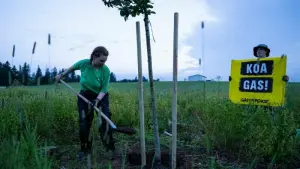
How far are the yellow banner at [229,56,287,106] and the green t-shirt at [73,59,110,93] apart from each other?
8.05 ft

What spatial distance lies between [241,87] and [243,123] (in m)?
3.17

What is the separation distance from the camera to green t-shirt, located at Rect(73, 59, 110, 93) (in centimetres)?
435

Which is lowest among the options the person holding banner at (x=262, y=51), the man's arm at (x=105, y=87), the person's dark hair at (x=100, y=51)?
the man's arm at (x=105, y=87)

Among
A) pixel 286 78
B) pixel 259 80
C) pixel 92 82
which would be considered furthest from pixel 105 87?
pixel 286 78

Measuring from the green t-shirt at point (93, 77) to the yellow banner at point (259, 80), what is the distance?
2.45 meters

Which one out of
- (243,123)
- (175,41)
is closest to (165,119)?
(243,123)

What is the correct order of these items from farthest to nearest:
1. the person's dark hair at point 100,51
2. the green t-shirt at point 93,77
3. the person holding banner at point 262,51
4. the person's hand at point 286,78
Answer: the person holding banner at point 262,51, the person's hand at point 286,78, the green t-shirt at point 93,77, the person's dark hair at point 100,51

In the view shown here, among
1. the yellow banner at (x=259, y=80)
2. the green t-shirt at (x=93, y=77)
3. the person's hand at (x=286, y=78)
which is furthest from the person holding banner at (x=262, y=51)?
the green t-shirt at (x=93, y=77)

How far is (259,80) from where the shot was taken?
6.18 metres

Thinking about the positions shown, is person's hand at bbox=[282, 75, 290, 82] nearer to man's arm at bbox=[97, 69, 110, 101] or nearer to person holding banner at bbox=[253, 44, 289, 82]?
person holding banner at bbox=[253, 44, 289, 82]

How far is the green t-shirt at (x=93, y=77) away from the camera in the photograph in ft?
14.3

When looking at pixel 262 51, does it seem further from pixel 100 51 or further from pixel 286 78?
pixel 100 51

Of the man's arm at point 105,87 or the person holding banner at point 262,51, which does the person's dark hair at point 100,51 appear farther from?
the person holding banner at point 262,51

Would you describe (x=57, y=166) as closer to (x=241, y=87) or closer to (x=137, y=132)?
(x=137, y=132)
